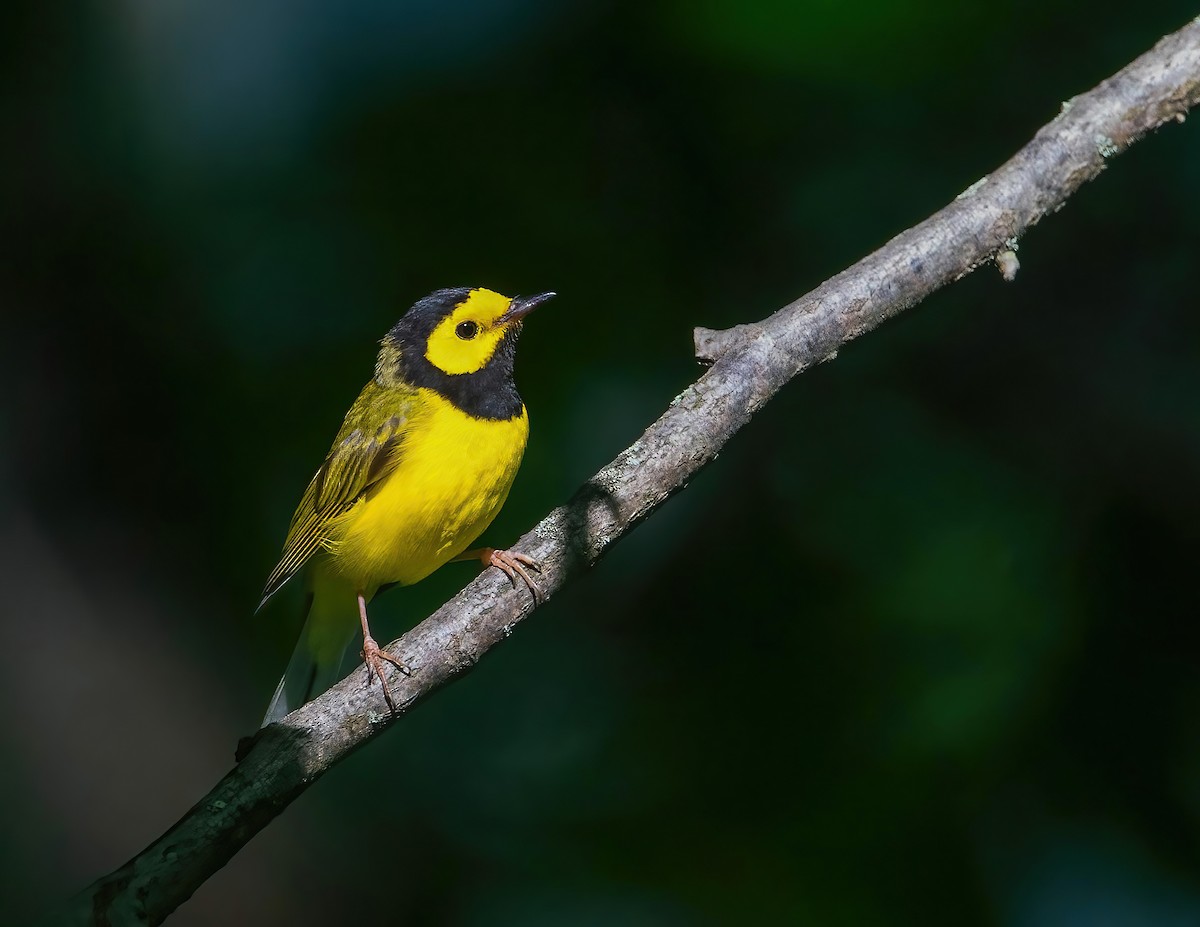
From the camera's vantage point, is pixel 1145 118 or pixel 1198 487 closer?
pixel 1145 118

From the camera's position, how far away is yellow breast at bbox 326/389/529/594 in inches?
143

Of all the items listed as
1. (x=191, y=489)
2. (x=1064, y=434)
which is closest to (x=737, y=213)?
(x=1064, y=434)

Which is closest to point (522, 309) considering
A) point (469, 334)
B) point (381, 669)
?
point (469, 334)

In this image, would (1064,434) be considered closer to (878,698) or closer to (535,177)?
(878,698)

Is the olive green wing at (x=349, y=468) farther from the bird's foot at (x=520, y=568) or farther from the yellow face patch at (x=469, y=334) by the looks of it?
the bird's foot at (x=520, y=568)

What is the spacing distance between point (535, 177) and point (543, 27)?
→ 1.85 feet

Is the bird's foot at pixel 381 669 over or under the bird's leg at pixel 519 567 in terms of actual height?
under

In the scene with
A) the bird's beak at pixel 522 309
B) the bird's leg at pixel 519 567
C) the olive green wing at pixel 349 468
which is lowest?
the bird's leg at pixel 519 567

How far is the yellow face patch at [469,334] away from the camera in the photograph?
4078 mm

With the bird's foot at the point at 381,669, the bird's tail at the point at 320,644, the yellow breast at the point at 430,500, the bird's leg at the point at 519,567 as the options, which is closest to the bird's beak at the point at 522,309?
the yellow breast at the point at 430,500

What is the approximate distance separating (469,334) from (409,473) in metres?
A: 0.63

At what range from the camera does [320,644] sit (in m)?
4.05

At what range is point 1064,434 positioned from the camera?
4512 millimetres

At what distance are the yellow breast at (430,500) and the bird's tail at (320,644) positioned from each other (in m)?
0.19
